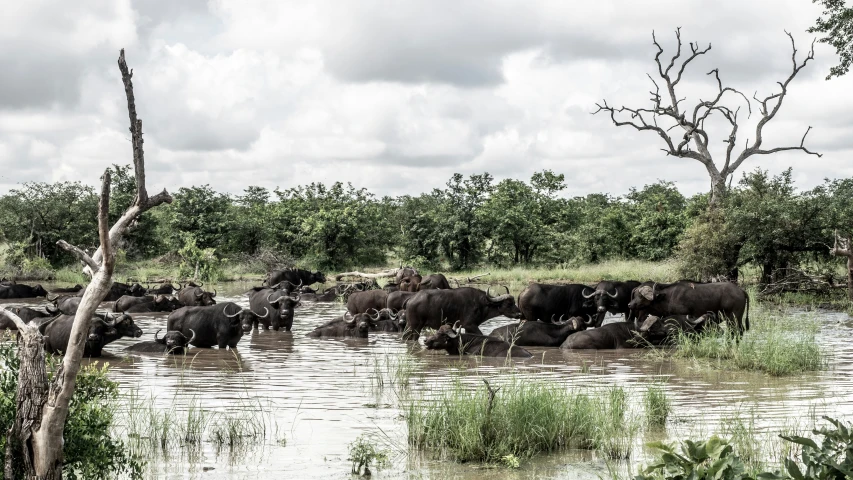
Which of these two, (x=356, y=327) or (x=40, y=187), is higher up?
(x=40, y=187)

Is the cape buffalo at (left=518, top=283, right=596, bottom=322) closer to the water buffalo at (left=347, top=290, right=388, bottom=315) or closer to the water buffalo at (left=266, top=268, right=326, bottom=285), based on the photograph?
the water buffalo at (left=347, top=290, right=388, bottom=315)

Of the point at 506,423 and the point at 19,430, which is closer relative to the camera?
the point at 19,430

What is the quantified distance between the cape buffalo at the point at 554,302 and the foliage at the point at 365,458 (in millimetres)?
11289

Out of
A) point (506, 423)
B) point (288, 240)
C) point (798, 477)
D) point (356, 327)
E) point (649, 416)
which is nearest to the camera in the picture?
point (798, 477)

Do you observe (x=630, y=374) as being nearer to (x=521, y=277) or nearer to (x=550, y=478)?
(x=550, y=478)

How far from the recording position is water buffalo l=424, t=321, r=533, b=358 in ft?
43.8

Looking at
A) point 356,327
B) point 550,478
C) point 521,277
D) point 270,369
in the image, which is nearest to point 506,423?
point 550,478

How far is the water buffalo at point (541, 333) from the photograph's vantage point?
48.4 ft

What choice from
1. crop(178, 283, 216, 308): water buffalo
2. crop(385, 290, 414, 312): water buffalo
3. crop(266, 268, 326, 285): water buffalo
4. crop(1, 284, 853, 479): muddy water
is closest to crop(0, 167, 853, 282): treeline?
crop(266, 268, 326, 285): water buffalo

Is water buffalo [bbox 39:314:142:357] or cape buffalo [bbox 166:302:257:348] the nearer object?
water buffalo [bbox 39:314:142:357]

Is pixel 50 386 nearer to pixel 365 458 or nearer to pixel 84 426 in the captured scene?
pixel 84 426

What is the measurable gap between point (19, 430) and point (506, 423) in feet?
11.7

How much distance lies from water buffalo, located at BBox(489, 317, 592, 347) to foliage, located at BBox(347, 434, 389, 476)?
7.96 meters

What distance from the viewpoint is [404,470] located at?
661cm
